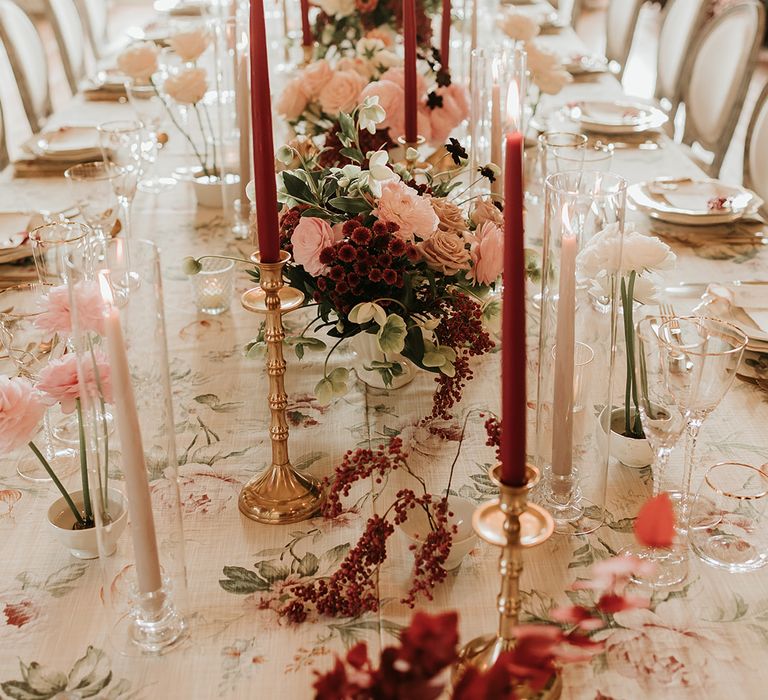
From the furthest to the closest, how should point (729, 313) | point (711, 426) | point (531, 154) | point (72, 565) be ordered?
point (531, 154) → point (729, 313) → point (711, 426) → point (72, 565)

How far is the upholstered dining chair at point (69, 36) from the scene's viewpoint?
312 centimetres

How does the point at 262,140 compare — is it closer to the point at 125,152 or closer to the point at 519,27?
the point at 125,152

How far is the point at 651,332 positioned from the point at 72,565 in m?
0.64

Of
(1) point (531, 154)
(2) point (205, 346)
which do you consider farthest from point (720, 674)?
(1) point (531, 154)

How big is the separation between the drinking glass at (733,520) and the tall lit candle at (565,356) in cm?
14

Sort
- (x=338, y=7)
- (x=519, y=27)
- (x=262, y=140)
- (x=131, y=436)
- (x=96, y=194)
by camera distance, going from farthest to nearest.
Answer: (x=338, y=7) < (x=519, y=27) < (x=96, y=194) < (x=262, y=140) < (x=131, y=436)

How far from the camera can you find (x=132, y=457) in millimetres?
800

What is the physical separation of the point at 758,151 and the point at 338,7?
3.17ft

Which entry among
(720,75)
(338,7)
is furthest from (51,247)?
(720,75)

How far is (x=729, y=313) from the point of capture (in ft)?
4.55

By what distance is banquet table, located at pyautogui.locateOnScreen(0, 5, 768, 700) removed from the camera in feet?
2.74

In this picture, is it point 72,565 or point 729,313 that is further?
point 729,313

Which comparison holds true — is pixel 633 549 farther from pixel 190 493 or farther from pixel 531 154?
pixel 531 154

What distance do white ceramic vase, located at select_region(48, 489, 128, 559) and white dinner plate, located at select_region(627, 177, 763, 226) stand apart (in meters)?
1.14
